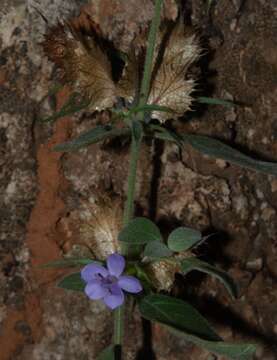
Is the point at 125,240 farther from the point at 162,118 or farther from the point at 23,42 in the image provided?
the point at 23,42

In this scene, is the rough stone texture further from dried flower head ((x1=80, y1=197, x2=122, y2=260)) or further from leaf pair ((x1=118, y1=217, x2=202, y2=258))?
leaf pair ((x1=118, y1=217, x2=202, y2=258))

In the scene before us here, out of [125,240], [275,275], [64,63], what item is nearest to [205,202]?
[275,275]

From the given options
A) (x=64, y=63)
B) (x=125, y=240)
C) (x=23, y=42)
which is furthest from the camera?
(x=23, y=42)

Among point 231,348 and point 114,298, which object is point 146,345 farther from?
point 231,348

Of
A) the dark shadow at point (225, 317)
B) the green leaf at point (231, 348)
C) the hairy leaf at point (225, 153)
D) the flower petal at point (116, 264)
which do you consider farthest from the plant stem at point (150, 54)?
the dark shadow at point (225, 317)

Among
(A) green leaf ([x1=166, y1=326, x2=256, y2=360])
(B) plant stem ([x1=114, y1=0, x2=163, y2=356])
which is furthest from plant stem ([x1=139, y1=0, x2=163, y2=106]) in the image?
(A) green leaf ([x1=166, y1=326, x2=256, y2=360])

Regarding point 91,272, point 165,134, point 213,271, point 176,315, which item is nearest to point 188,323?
point 176,315
